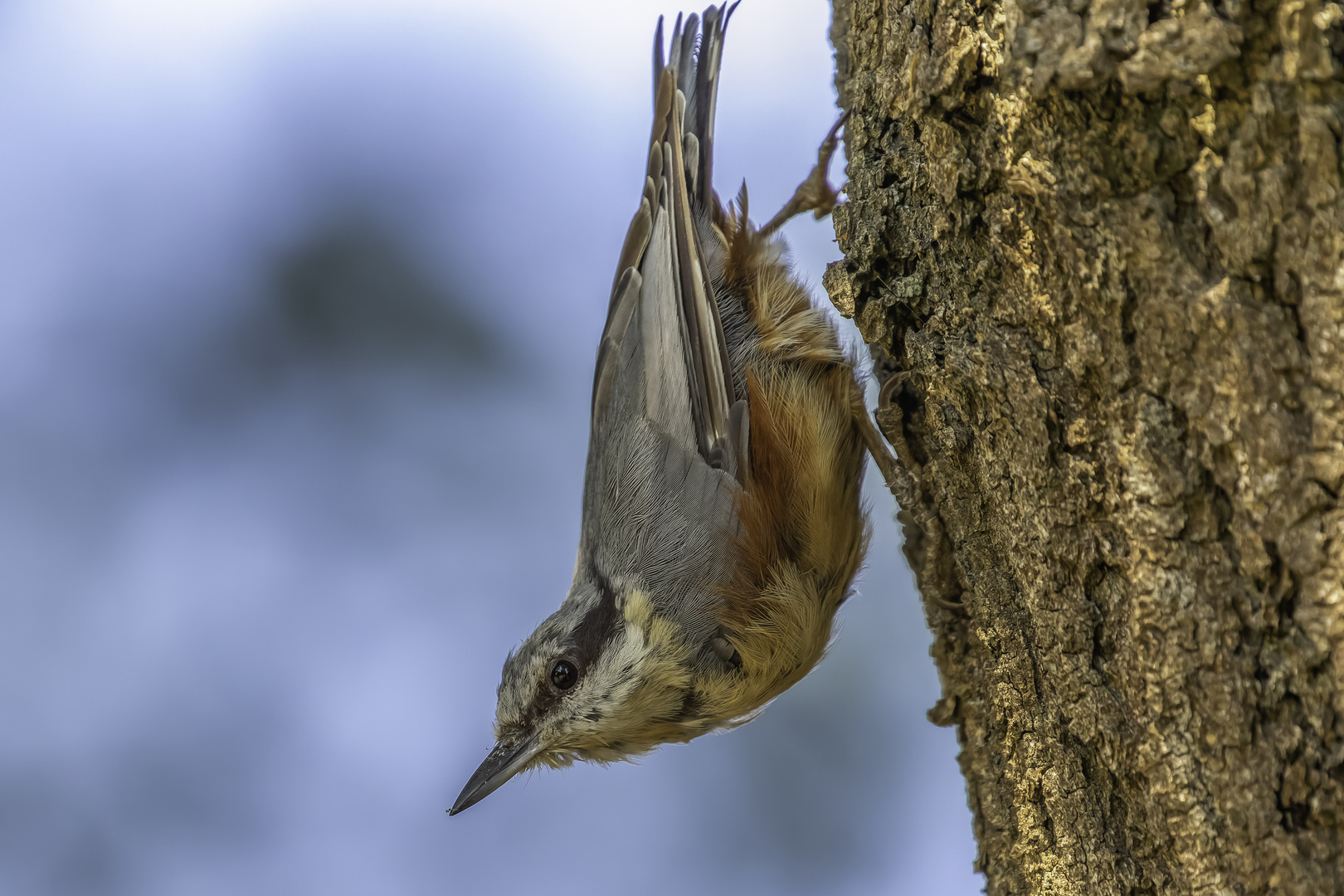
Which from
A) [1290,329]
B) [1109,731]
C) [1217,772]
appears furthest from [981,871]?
[1290,329]

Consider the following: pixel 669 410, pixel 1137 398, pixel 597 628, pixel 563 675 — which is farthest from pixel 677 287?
pixel 1137 398

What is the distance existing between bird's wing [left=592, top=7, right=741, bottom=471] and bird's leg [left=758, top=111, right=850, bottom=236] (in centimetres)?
28

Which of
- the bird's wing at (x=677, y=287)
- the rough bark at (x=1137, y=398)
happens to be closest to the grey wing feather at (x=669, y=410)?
the bird's wing at (x=677, y=287)

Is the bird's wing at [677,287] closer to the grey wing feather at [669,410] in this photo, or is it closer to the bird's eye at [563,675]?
the grey wing feather at [669,410]

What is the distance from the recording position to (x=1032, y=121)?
162 cm

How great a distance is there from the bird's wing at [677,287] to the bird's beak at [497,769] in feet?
3.50

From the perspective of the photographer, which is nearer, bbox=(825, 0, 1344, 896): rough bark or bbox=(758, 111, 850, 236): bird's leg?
bbox=(825, 0, 1344, 896): rough bark

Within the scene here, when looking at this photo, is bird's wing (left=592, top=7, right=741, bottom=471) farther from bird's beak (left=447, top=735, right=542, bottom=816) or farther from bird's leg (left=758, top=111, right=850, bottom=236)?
bird's beak (left=447, top=735, right=542, bottom=816)

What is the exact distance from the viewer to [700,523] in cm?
304

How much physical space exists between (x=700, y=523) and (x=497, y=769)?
1003 millimetres

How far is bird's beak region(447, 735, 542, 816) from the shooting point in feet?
9.96

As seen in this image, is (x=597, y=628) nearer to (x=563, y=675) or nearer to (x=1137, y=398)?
(x=563, y=675)

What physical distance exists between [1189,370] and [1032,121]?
0.48 metres

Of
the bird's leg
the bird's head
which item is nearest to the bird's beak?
the bird's head
